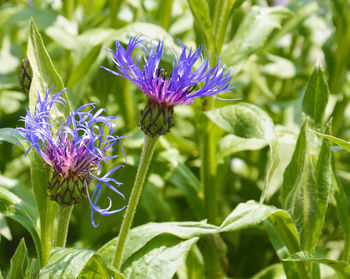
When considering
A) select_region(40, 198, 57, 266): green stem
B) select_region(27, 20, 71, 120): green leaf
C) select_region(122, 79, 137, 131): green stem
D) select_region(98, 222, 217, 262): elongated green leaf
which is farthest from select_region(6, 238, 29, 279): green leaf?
select_region(122, 79, 137, 131): green stem

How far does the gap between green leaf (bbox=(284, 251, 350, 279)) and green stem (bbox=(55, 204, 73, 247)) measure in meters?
0.47

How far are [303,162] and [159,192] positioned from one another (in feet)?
2.40

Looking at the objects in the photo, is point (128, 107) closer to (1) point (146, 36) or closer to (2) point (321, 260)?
(1) point (146, 36)

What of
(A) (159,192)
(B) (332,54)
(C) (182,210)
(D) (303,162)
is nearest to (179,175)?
(A) (159,192)

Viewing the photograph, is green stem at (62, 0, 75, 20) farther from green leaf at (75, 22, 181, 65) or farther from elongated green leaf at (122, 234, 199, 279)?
elongated green leaf at (122, 234, 199, 279)

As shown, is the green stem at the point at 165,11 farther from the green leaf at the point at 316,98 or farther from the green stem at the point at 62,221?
the green stem at the point at 62,221

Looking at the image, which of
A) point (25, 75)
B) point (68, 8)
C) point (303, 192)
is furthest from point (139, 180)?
point (68, 8)

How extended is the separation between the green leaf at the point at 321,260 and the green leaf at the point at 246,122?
0.66 ft

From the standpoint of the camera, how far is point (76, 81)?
5.70 feet

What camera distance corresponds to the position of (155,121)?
107 centimetres

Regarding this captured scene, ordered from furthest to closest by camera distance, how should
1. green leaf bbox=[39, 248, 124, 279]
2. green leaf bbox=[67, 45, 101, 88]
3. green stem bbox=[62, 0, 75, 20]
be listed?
1. green stem bbox=[62, 0, 75, 20]
2. green leaf bbox=[67, 45, 101, 88]
3. green leaf bbox=[39, 248, 124, 279]

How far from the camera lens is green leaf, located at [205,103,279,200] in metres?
1.38

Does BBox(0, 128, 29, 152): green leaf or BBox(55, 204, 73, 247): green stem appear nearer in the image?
BBox(55, 204, 73, 247): green stem

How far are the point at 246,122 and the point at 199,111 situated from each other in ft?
0.99
